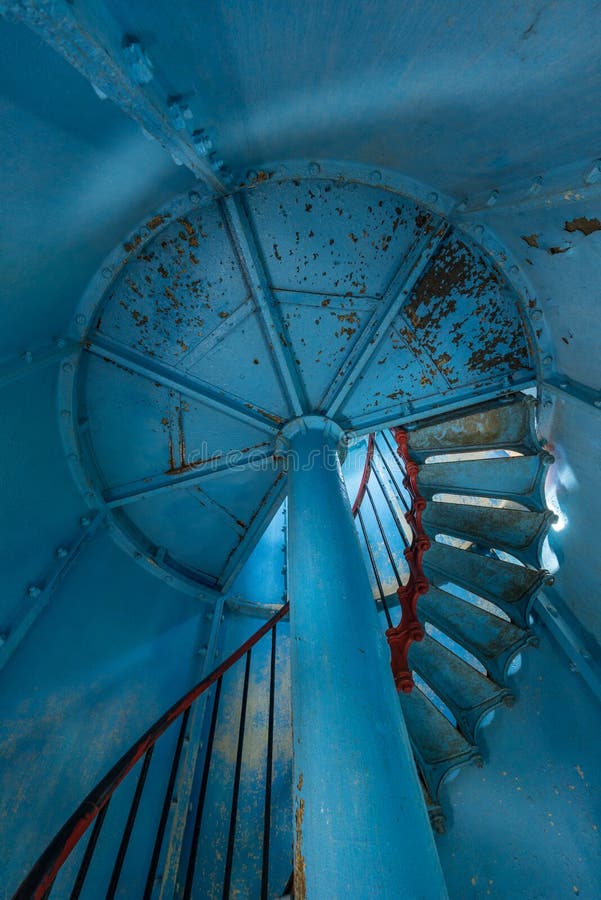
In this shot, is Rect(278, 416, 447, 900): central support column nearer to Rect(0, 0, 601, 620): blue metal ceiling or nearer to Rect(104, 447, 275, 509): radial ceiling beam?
Rect(104, 447, 275, 509): radial ceiling beam

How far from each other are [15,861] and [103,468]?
320 cm

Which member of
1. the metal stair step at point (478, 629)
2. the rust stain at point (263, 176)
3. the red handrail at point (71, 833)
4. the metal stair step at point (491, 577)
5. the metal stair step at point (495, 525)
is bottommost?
the red handrail at point (71, 833)

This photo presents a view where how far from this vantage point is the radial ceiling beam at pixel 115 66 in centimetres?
152

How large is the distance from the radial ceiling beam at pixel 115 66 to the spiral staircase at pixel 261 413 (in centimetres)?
8

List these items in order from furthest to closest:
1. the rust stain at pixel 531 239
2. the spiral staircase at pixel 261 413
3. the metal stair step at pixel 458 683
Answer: the metal stair step at pixel 458 683 → the spiral staircase at pixel 261 413 → the rust stain at pixel 531 239

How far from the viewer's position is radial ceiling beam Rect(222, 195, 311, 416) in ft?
11.3

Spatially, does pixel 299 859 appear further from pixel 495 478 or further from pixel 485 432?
pixel 485 432

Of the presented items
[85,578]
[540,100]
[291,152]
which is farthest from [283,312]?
[85,578]

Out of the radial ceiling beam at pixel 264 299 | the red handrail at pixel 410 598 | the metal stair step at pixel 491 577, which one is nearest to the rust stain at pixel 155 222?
the radial ceiling beam at pixel 264 299

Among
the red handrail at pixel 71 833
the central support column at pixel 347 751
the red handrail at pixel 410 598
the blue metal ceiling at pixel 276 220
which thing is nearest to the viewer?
the central support column at pixel 347 751

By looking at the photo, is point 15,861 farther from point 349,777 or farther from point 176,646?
point 349,777

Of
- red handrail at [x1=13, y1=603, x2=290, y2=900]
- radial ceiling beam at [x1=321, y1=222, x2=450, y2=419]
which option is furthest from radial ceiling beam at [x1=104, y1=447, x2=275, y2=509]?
red handrail at [x1=13, y1=603, x2=290, y2=900]

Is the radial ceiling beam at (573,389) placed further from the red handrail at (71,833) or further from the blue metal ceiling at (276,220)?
the red handrail at (71,833)

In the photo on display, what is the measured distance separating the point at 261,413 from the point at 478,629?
→ 335 centimetres
